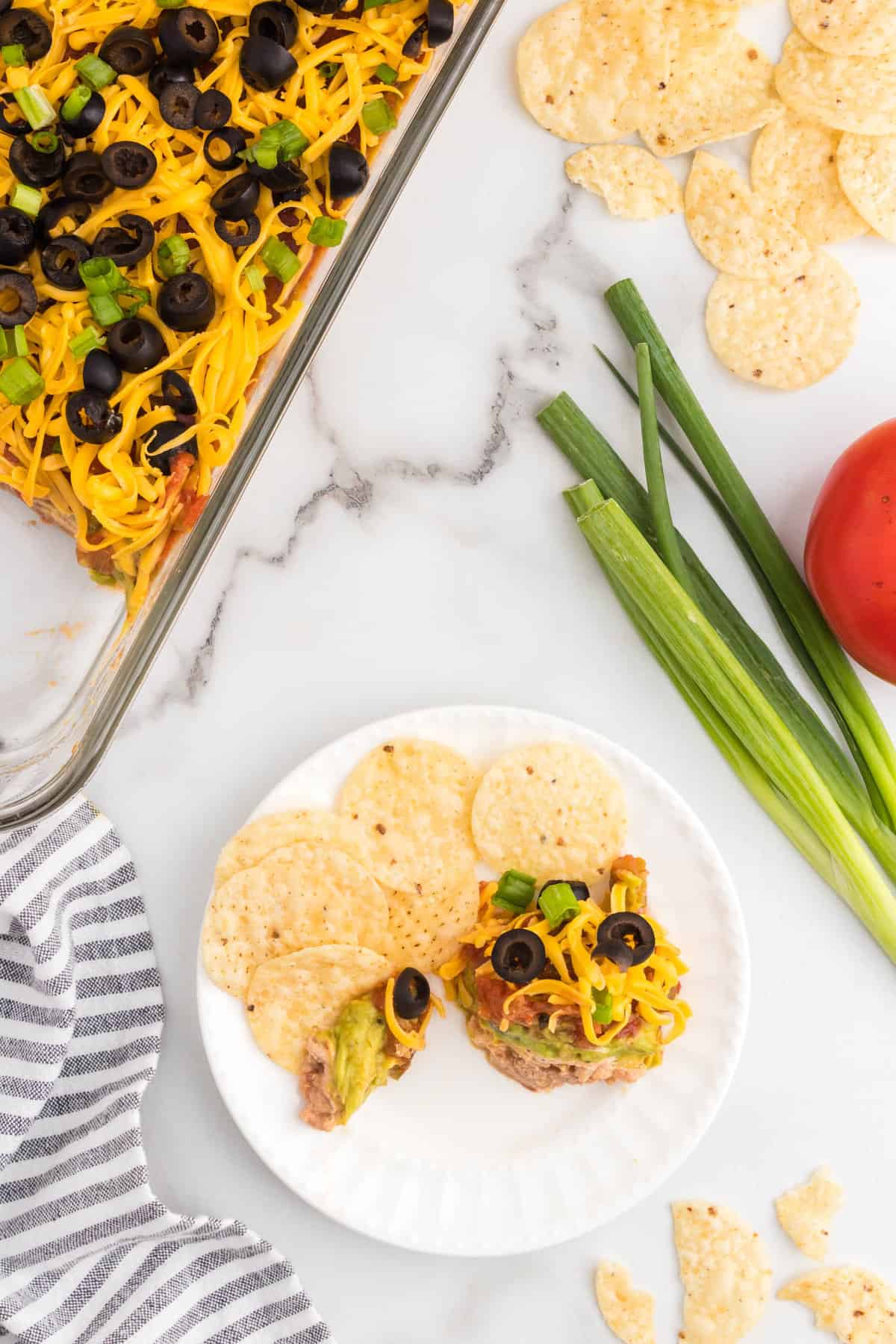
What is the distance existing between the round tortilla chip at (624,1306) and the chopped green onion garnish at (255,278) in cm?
192

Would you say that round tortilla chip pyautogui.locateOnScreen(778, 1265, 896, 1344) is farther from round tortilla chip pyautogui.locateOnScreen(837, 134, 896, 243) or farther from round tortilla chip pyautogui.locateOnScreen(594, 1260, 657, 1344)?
round tortilla chip pyautogui.locateOnScreen(837, 134, 896, 243)

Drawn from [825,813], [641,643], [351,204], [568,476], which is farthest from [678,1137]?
[351,204]

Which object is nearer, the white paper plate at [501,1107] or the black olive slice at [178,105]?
the black olive slice at [178,105]

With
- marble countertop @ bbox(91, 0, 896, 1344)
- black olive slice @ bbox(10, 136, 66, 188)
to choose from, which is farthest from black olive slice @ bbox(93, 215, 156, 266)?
marble countertop @ bbox(91, 0, 896, 1344)

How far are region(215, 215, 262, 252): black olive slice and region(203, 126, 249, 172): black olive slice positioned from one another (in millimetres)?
80

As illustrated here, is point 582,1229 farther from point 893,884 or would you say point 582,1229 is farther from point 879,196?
point 879,196

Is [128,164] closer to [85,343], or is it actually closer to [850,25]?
[85,343]

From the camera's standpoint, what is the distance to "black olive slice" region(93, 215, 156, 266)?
166 centimetres

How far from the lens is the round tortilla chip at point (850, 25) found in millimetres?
2010

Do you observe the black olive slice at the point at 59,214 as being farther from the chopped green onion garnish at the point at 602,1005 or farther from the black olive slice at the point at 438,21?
the chopped green onion garnish at the point at 602,1005

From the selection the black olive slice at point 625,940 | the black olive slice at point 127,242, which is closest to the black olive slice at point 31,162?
the black olive slice at point 127,242

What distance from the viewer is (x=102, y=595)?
1946 millimetres

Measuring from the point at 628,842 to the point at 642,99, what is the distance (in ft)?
4.60

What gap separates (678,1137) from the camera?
81.1 inches
